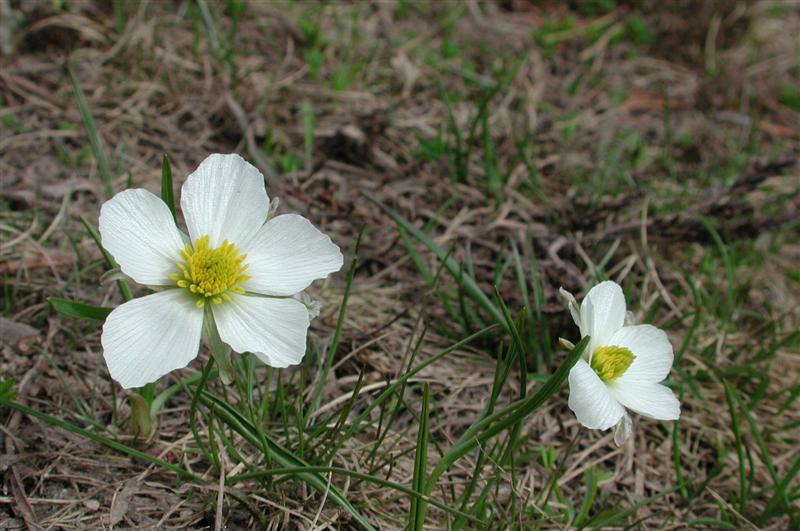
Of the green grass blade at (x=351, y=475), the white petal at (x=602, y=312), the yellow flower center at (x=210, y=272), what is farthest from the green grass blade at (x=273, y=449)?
the white petal at (x=602, y=312)

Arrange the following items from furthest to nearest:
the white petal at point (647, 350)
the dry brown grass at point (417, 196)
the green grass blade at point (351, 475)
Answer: the dry brown grass at point (417, 196)
the white petal at point (647, 350)
the green grass blade at point (351, 475)

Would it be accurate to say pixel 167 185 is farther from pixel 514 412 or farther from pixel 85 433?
pixel 514 412

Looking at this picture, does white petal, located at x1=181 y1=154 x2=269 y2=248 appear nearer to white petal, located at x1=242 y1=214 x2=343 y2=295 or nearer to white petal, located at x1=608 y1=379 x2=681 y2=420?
white petal, located at x1=242 y1=214 x2=343 y2=295

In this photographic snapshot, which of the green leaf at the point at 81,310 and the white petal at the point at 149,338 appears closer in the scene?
the white petal at the point at 149,338

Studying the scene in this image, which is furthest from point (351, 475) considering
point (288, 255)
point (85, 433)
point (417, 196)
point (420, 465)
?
point (417, 196)

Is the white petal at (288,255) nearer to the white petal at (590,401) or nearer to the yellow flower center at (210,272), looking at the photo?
the yellow flower center at (210,272)

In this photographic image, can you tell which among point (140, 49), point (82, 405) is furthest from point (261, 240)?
point (140, 49)

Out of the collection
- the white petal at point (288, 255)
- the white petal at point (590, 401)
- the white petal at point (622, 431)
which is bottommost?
the white petal at point (622, 431)

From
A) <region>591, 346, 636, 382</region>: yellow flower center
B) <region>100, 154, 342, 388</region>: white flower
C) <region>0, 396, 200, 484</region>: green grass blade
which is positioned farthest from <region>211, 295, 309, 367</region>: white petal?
<region>591, 346, 636, 382</region>: yellow flower center
